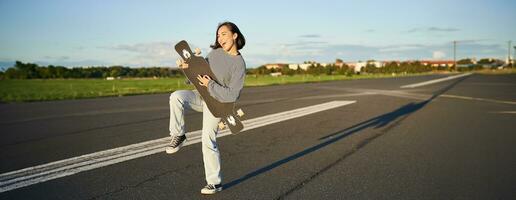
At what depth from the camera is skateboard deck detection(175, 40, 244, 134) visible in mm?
3543

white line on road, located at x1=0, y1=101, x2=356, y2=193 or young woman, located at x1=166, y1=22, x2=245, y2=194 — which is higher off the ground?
young woman, located at x1=166, y1=22, x2=245, y2=194

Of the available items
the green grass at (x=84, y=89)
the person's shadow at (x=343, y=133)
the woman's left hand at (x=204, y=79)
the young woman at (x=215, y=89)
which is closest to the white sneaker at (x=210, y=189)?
the young woman at (x=215, y=89)

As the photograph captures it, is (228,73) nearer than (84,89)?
Yes

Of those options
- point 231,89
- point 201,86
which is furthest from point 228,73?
point 201,86

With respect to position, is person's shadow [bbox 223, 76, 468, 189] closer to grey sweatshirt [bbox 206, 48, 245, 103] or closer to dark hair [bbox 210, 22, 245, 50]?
grey sweatshirt [bbox 206, 48, 245, 103]

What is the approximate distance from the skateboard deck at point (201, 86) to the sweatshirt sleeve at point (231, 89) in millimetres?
86

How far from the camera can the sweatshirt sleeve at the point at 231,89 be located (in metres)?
3.52

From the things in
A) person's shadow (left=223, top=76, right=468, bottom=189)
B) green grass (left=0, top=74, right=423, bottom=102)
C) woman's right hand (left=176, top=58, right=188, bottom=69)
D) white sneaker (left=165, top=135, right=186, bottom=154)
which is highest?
woman's right hand (left=176, top=58, right=188, bottom=69)

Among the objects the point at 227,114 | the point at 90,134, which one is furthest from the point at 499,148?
the point at 90,134

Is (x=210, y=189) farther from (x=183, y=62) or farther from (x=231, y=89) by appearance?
(x=183, y=62)

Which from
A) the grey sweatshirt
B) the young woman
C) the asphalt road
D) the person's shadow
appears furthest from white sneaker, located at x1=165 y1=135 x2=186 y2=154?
the person's shadow

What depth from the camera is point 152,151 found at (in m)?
5.94

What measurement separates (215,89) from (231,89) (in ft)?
0.52

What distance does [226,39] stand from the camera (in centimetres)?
360
